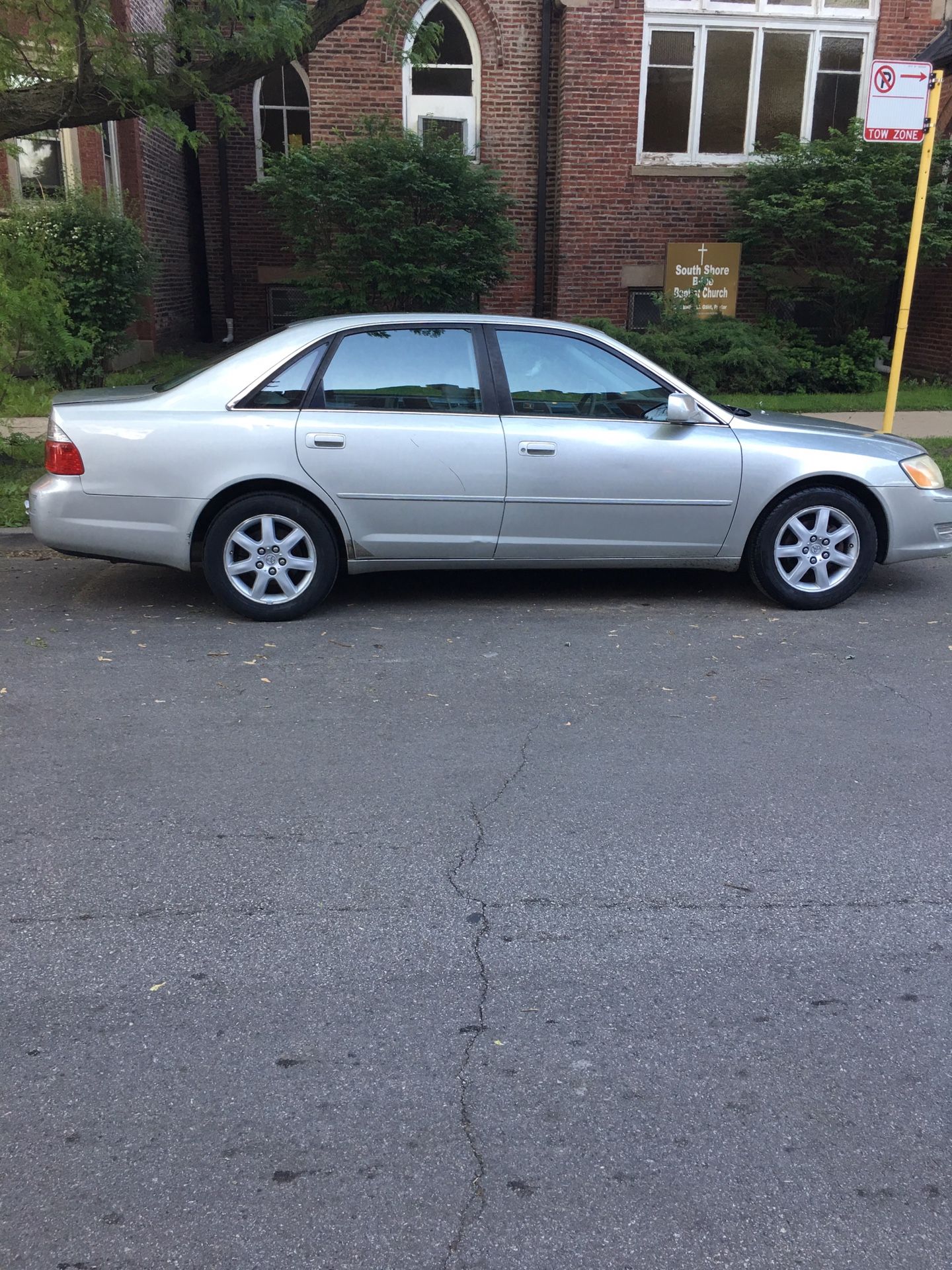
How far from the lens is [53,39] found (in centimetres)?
848

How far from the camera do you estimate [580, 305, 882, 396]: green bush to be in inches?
554

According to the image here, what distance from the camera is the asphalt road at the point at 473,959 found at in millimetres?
2420

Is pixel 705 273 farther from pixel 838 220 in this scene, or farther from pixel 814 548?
pixel 814 548

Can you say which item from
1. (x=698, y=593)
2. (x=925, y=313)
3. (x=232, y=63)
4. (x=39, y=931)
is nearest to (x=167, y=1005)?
(x=39, y=931)

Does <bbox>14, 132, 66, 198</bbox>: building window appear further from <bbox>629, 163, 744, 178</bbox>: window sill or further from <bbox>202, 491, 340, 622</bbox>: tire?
<bbox>202, 491, 340, 622</bbox>: tire

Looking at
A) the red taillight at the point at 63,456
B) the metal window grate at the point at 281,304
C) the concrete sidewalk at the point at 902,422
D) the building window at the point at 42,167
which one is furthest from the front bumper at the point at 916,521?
the metal window grate at the point at 281,304

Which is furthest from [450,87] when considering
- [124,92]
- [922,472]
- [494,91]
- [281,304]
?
[922,472]

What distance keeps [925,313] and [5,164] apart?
1325cm

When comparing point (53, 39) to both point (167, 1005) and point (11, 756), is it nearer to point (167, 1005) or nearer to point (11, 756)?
point (11, 756)

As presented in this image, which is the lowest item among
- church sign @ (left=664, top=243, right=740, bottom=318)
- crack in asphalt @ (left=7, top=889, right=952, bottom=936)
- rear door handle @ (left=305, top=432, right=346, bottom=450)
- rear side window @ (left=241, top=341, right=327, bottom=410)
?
crack in asphalt @ (left=7, top=889, right=952, bottom=936)

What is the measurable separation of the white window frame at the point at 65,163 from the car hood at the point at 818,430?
10851mm

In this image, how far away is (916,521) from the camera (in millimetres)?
6789

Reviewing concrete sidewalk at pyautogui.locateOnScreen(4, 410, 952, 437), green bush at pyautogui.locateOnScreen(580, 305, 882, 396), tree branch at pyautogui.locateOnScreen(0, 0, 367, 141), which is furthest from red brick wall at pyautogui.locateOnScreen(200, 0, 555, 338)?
tree branch at pyautogui.locateOnScreen(0, 0, 367, 141)

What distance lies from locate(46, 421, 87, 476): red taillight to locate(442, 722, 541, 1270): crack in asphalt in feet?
10.1
